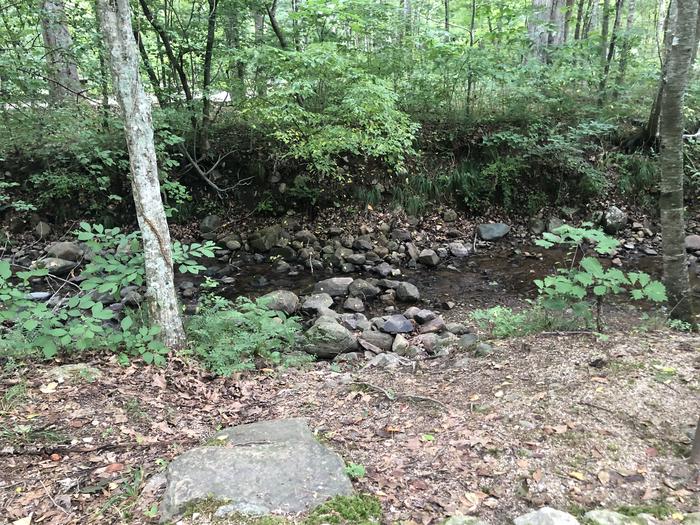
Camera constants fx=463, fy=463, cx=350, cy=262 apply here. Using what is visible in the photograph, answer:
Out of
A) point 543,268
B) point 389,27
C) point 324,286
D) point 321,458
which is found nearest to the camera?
point 321,458

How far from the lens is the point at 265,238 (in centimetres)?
1033

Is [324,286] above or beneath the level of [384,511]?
beneath

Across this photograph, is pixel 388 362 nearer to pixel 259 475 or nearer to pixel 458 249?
pixel 259 475

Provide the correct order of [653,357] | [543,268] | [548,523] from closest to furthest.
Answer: [548,523]
[653,357]
[543,268]

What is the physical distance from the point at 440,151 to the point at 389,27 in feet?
10.3

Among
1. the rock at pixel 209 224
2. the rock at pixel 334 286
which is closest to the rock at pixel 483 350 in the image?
the rock at pixel 334 286

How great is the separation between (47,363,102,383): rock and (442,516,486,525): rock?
3110 mm

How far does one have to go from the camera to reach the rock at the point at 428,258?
31.8ft

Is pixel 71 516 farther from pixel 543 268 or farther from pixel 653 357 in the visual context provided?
pixel 543 268

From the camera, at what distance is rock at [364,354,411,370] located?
16.4 feet

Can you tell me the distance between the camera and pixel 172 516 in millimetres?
2260

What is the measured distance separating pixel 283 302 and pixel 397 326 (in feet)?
6.28

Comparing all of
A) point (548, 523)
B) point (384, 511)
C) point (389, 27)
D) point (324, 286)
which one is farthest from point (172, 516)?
point (389, 27)

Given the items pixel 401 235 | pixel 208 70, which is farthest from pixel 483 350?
pixel 208 70
